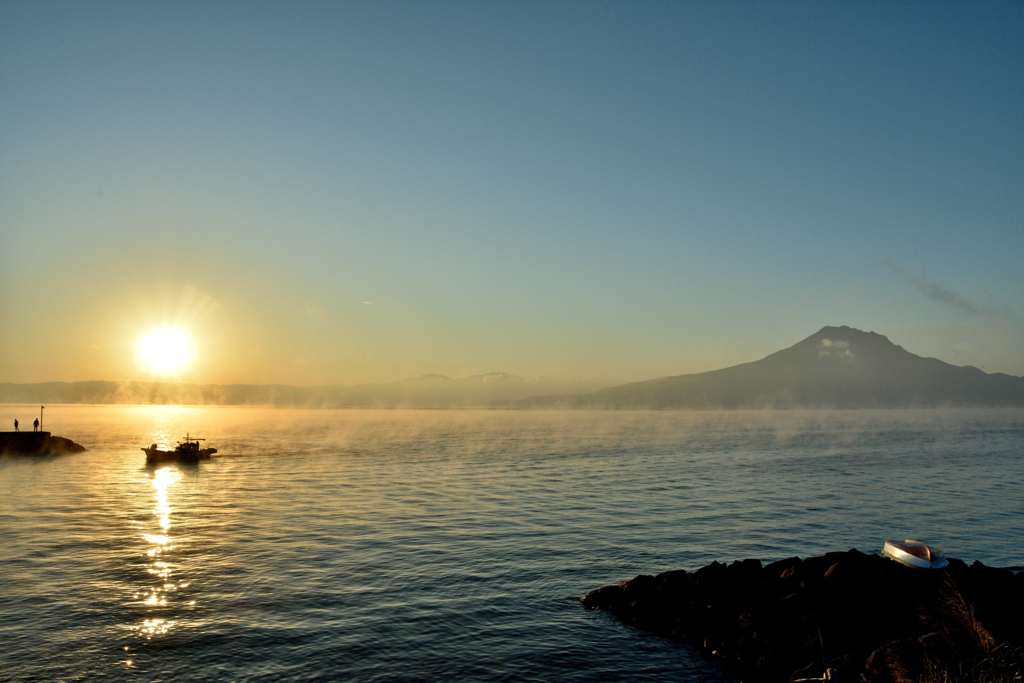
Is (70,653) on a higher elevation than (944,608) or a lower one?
lower

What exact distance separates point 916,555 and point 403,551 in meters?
26.2

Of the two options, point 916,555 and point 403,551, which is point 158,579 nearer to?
point 403,551

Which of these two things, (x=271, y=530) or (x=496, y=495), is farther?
(x=496, y=495)

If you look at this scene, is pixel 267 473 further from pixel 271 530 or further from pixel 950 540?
pixel 950 540

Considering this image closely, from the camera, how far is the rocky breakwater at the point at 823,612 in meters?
21.2

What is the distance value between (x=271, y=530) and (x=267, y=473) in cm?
4706

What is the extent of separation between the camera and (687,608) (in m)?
27.8

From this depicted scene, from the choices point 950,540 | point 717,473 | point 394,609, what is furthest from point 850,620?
point 717,473

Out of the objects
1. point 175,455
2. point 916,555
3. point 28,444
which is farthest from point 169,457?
point 916,555

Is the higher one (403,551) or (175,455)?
(175,455)

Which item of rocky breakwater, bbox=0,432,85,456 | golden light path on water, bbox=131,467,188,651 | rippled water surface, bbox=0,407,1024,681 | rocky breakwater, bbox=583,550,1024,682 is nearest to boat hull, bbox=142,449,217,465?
rippled water surface, bbox=0,407,1024,681

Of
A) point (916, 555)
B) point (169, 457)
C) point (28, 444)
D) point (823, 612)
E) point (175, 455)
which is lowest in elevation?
point (169, 457)

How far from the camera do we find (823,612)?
83.2ft

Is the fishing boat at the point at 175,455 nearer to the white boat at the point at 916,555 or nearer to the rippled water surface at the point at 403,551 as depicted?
the rippled water surface at the point at 403,551
